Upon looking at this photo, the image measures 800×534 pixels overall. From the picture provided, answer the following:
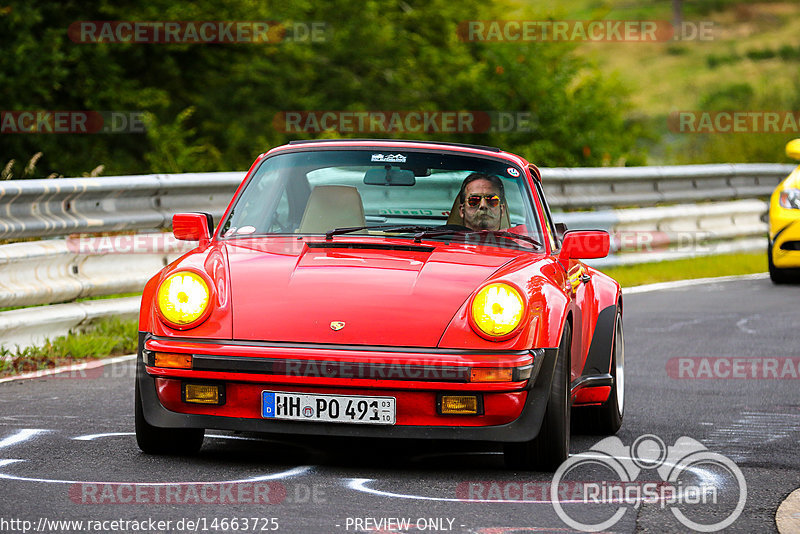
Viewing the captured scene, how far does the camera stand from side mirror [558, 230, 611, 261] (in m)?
6.62

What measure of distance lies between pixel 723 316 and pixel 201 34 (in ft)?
67.2

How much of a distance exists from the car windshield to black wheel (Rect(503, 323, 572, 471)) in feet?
3.34

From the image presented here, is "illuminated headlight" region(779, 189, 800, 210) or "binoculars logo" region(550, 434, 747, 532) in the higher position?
"illuminated headlight" region(779, 189, 800, 210)

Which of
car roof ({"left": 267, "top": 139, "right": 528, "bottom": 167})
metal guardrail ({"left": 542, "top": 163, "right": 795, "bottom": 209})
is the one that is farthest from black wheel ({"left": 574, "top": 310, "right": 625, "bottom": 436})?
metal guardrail ({"left": 542, "top": 163, "right": 795, "bottom": 209})

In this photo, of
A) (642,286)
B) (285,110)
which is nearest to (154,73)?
(285,110)

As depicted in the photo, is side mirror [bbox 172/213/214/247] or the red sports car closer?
the red sports car

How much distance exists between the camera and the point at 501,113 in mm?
28062

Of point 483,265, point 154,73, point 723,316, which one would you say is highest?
point 154,73

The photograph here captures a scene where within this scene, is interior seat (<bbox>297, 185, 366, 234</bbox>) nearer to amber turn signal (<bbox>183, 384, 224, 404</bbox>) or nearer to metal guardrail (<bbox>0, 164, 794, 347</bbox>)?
amber turn signal (<bbox>183, 384, 224, 404</bbox>)

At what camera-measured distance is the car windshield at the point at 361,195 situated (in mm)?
6574

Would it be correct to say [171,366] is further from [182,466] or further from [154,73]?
[154,73]

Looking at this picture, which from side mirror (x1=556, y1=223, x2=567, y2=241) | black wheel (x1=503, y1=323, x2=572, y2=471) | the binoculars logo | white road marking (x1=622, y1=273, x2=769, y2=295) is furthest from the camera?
white road marking (x1=622, y1=273, x2=769, y2=295)

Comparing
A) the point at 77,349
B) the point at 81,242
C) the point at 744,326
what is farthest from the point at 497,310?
the point at 744,326

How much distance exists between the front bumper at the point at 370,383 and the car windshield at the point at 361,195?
112 cm
